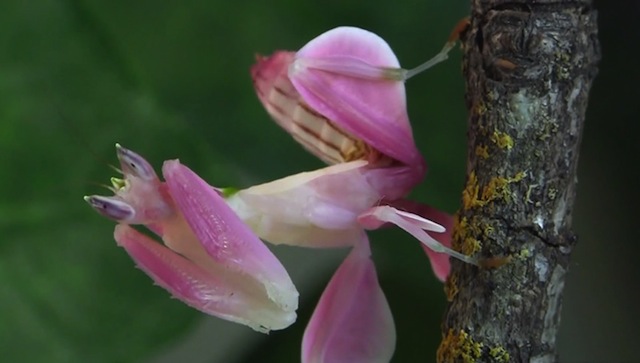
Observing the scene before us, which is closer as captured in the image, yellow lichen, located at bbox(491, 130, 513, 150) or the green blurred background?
yellow lichen, located at bbox(491, 130, 513, 150)

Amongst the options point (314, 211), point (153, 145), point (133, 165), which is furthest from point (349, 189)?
point (153, 145)

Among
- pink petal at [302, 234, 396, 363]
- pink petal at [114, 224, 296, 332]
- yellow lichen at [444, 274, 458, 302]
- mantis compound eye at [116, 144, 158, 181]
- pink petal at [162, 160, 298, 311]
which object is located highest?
mantis compound eye at [116, 144, 158, 181]

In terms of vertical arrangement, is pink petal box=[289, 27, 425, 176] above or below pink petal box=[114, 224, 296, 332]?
above

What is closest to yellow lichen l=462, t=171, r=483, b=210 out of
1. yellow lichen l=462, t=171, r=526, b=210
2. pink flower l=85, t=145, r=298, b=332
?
yellow lichen l=462, t=171, r=526, b=210

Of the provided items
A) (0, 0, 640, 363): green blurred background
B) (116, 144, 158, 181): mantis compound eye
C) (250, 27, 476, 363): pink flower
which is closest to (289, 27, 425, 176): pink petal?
(250, 27, 476, 363): pink flower

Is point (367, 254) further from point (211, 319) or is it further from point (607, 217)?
point (211, 319)

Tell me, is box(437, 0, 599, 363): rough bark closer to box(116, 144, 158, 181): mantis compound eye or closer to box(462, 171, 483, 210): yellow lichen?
box(462, 171, 483, 210): yellow lichen

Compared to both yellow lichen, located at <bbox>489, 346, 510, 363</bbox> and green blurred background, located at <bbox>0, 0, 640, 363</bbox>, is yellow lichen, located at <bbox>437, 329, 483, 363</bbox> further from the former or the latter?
green blurred background, located at <bbox>0, 0, 640, 363</bbox>
